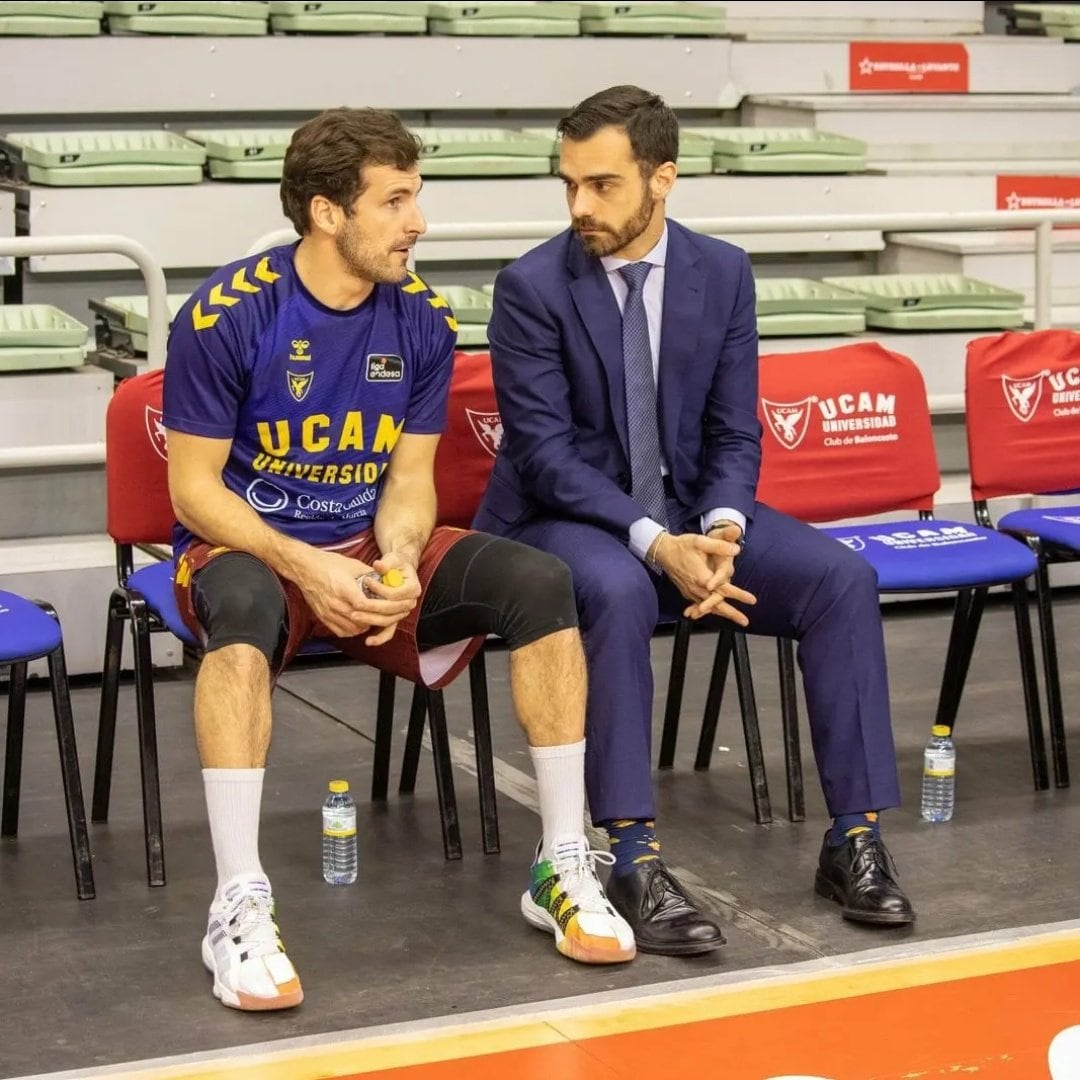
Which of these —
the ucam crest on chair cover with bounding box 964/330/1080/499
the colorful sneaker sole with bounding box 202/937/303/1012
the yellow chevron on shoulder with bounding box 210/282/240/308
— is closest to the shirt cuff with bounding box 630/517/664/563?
the yellow chevron on shoulder with bounding box 210/282/240/308

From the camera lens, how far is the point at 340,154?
3.62 meters

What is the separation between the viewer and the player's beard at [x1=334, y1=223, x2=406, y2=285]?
12.0 feet

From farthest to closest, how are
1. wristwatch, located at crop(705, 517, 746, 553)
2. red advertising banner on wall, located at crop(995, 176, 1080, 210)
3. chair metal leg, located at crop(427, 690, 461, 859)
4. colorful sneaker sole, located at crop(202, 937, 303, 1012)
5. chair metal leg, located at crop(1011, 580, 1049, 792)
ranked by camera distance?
red advertising banner on wall, located at crop(995, 176, 1080, 210), chair metal leg, located at crop(1011, 580, 1049, 792), chair metal leg, located at crop(427, 690, 461, 859), wristwatch, located at crop(705, 517, 746, 553), colorful sneaker sole, located at crop(202, 937, 303, 1012)

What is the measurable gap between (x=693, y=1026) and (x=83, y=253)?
2563mm

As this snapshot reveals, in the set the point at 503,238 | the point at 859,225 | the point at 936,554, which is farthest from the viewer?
the point at 859,225

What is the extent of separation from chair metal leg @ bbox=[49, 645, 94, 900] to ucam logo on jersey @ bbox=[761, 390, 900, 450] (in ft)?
5.36

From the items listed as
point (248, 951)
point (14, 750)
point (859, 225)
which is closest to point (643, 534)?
point (248, 951)

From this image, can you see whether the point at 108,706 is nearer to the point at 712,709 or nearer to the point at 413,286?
the point at 413,286

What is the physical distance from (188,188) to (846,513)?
300 centimetres

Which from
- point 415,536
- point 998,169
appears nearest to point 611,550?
point 415,536

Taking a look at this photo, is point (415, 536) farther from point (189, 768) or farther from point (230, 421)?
point (189, 768)

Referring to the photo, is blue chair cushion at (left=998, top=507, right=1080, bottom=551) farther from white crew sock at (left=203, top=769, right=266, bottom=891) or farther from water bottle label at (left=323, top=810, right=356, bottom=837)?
white crew sock at (left=203, top=769, right=266, bottom=891)

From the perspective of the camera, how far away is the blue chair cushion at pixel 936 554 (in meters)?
4.15

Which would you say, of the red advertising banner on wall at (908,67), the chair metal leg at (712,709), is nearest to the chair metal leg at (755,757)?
the chair metal leg at (712,709)
